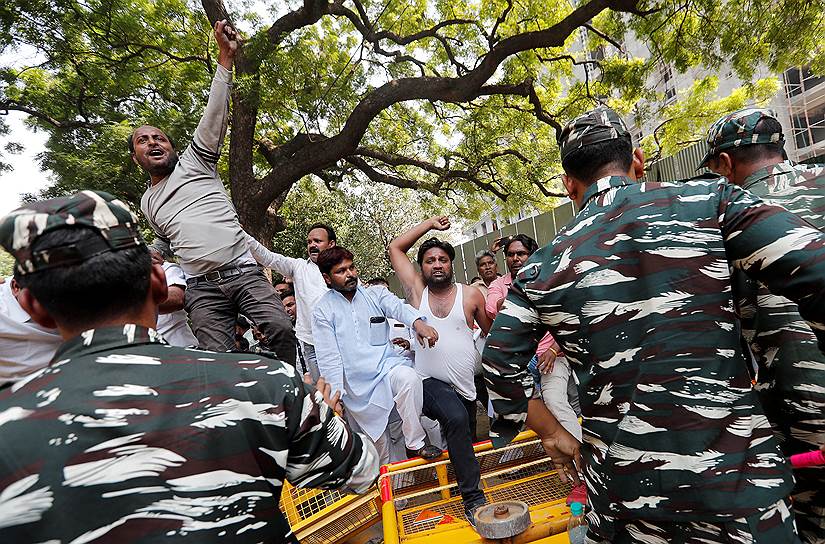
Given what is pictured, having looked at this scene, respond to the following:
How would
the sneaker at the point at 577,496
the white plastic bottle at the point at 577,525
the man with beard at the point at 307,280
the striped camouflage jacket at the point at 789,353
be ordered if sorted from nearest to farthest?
1. the striped camouflage jacket at the point at 789,353
2. the white plastic bottle at the point at 577,525
3. the sneaker at the point at 577,496
4. the man with beard at the point at 307,280

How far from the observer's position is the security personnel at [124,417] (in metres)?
0.82

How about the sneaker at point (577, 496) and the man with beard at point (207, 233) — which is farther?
the man with beard at point (207, 233)

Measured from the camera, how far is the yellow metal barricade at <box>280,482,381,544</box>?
286 centimetres

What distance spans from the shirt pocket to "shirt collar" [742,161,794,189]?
2.55 meters

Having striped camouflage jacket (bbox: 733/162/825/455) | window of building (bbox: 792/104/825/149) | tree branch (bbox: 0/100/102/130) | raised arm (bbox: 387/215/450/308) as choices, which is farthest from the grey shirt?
window of building (bbox: 792/104/825/149)

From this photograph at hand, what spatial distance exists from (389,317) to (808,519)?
2762 mm

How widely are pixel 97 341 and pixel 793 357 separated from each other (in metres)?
2.09

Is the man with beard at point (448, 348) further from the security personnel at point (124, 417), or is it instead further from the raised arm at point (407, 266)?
the security personnel at point (124, 417)

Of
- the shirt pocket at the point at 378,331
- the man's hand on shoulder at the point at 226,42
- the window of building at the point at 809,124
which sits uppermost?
the window of building at the point at 809,124

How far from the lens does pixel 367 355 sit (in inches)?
139

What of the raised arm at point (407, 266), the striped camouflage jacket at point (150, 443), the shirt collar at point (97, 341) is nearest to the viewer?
the striped camouflage jacket at point (150, 443)

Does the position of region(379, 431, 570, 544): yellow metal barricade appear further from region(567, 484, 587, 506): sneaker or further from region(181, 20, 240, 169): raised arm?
region(181, 20, 240, 169): raised arm

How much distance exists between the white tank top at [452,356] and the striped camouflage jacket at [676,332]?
6.36 feet

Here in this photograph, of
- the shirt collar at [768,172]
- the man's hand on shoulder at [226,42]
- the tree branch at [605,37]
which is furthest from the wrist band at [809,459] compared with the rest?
the tree branch at [605,37]
